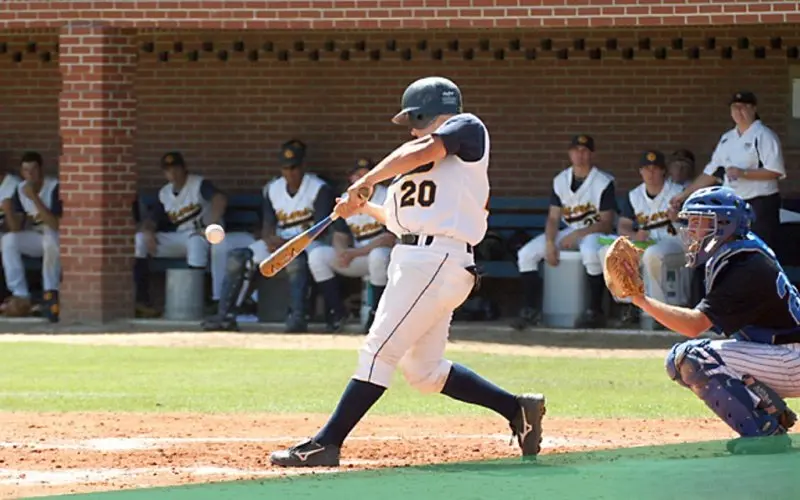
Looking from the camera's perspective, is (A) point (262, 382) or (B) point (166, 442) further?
(A) point (262, 382)

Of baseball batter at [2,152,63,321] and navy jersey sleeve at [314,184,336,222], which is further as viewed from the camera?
baseball batter at [2,152,63,321]

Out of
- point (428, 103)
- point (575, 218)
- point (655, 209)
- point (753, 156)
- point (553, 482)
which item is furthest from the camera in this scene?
point (575, 218)

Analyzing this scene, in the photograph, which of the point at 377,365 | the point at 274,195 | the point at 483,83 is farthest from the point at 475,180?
the point at 483,83

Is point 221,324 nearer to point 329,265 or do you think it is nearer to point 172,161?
point 329,265

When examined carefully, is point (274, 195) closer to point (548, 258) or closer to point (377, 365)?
point (548, 258)

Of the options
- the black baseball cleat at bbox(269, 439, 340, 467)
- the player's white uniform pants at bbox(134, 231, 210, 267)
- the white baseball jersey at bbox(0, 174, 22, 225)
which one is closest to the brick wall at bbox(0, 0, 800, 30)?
the white baseball jersey at bbox(0, 174, 22, 225)

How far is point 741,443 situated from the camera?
7.11 m

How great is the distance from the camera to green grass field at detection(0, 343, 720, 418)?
33.9 ft

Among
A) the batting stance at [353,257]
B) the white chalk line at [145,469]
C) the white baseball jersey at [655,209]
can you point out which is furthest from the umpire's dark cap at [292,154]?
the white chalk line at [145,469]

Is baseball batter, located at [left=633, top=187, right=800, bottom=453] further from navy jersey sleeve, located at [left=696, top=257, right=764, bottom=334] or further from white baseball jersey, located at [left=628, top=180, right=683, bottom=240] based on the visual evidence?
white baseball jersey, located at [left=628, top=180, right=683, bottom=240]

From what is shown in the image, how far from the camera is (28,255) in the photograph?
16969 millimetres

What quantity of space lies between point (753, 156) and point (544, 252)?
7.17 feet

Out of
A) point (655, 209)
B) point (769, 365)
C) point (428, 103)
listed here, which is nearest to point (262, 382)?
point (428, 103)

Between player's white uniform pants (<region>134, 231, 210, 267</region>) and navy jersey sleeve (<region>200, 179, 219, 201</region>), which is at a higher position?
navy jersey sleeve (<region>200, 179, 219, 201</region>)
